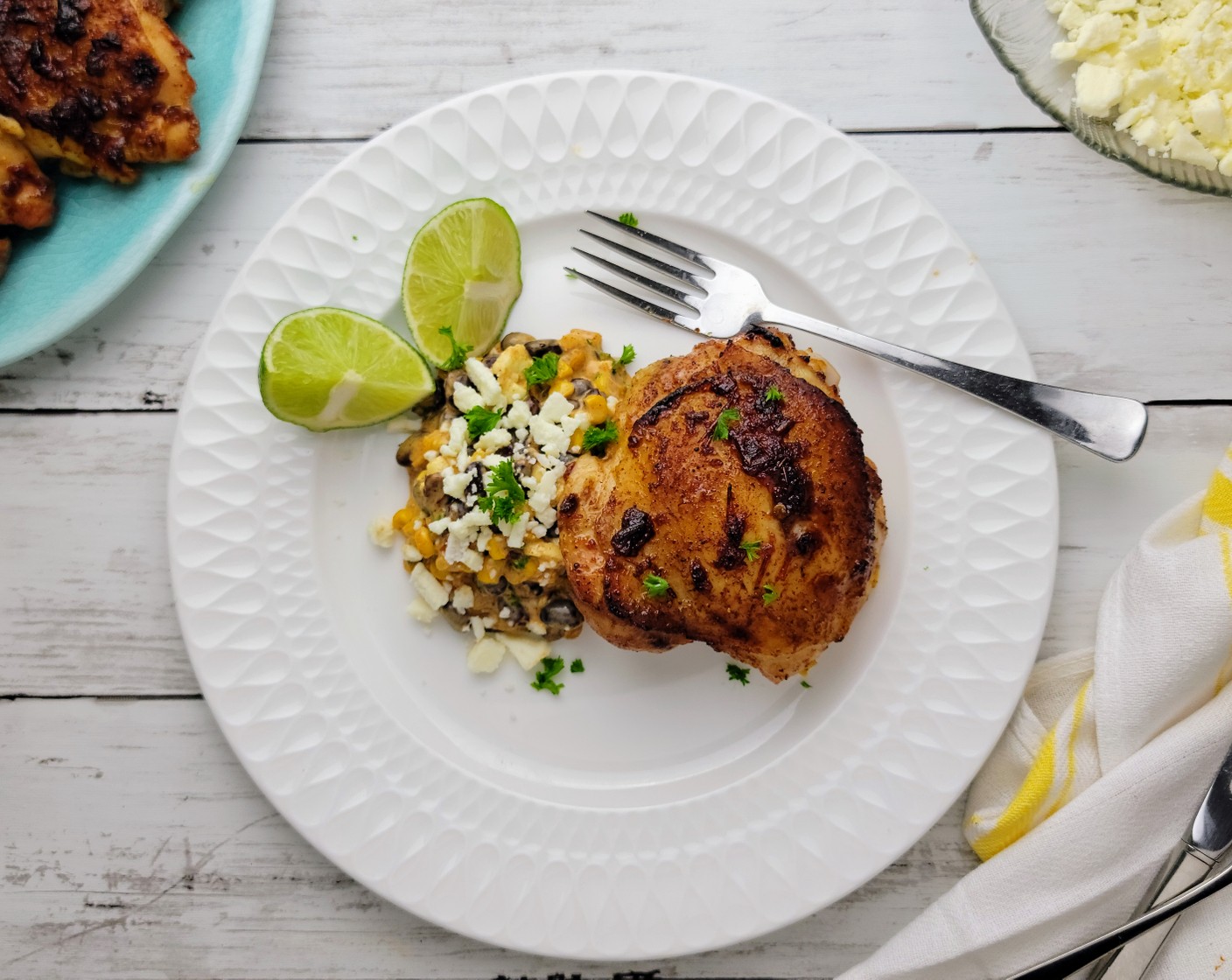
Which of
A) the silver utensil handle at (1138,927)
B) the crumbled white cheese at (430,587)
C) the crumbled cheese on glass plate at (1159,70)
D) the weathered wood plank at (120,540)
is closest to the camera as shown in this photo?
the silver utensil handle at (1138,927)

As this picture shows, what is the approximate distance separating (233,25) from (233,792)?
307 cm

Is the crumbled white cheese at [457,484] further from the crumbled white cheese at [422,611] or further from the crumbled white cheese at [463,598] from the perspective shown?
the crumbled white cheese at [422,611]

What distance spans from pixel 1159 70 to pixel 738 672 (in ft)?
9.10

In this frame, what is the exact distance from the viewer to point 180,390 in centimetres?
359

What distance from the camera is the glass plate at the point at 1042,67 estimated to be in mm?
3391

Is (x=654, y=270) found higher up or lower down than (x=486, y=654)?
higher up

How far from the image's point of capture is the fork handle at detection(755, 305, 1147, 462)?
128 inches

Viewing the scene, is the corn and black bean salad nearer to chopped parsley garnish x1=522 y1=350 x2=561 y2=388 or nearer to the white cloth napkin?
chopped parsley garnish x1=522 y1=350 x2=561 y2=388

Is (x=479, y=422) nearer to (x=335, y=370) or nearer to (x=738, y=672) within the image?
(x=335, y=370)

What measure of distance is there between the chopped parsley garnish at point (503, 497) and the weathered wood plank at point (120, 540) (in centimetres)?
149

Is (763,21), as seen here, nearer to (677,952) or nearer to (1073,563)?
(1073,563)

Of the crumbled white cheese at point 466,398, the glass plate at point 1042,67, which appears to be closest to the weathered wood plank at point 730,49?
the glass plate at point 1042,67

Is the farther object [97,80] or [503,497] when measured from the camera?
[97,80]

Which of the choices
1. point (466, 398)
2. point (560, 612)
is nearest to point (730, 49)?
point (466, 398)
